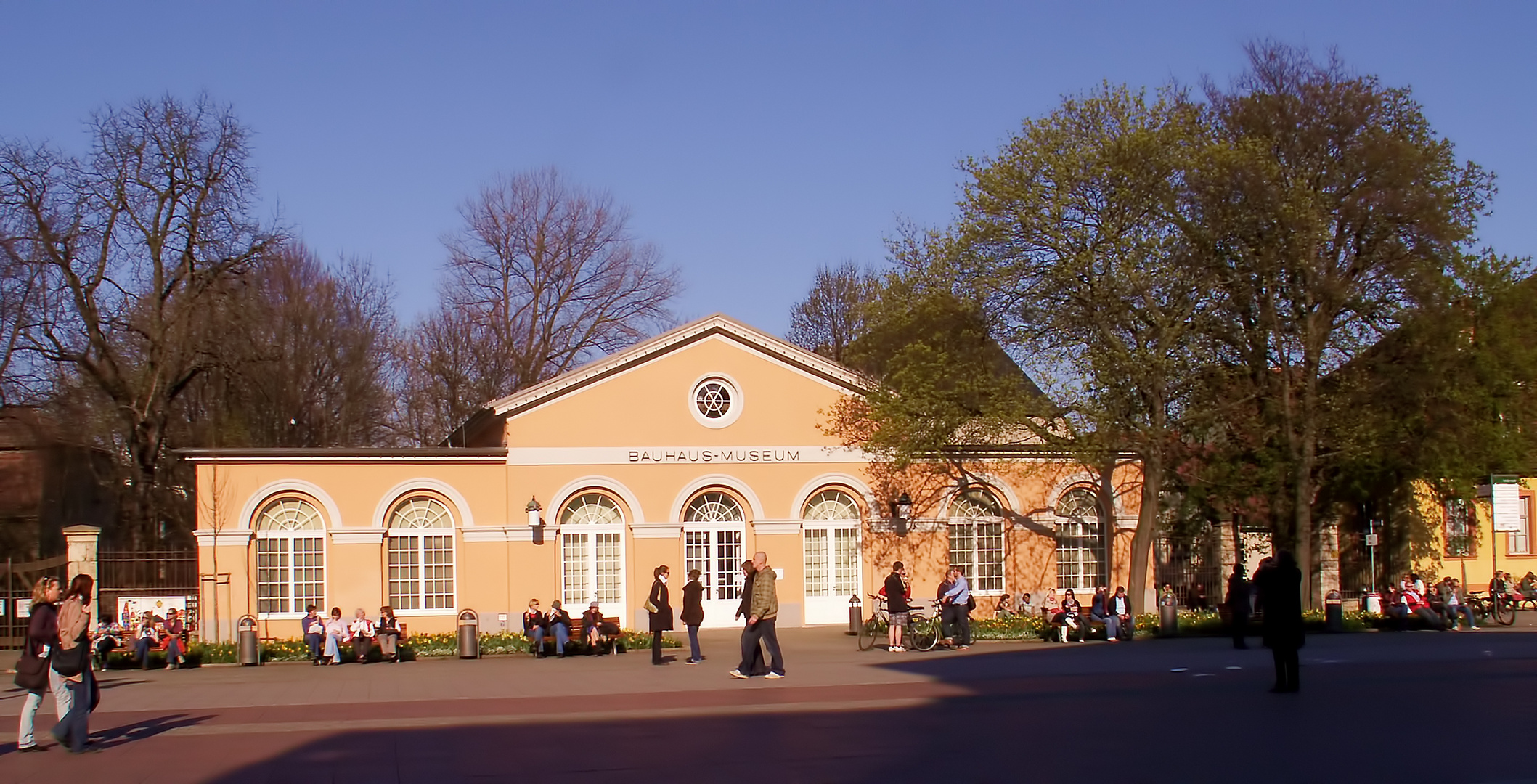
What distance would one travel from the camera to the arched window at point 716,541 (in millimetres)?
30484

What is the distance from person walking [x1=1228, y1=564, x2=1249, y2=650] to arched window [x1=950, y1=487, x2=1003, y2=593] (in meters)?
7.56

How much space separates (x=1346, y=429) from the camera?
98.5ft

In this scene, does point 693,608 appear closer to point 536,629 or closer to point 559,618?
point 559,618

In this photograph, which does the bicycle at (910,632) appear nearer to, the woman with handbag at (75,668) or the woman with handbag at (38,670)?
the woman with handbag at (75,668)

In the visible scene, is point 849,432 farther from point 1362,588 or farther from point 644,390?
point 1362,588

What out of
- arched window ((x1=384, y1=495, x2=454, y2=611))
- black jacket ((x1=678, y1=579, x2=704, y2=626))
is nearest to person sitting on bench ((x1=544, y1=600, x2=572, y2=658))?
arched window ((x1=384, y1=495, x2=454, y2=611))

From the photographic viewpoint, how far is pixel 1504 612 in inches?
1270

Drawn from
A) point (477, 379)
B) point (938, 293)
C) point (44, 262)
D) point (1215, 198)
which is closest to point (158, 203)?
point (44, 262)

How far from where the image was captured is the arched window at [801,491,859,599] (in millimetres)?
31203

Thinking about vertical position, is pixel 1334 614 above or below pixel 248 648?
below

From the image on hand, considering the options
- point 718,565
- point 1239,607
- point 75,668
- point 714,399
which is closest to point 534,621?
point 718,565

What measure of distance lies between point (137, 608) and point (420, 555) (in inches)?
215

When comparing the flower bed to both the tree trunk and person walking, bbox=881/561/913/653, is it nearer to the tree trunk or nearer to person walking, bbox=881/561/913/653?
person walking, bbox=881/561/913/653

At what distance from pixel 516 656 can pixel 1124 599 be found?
11.7 m
